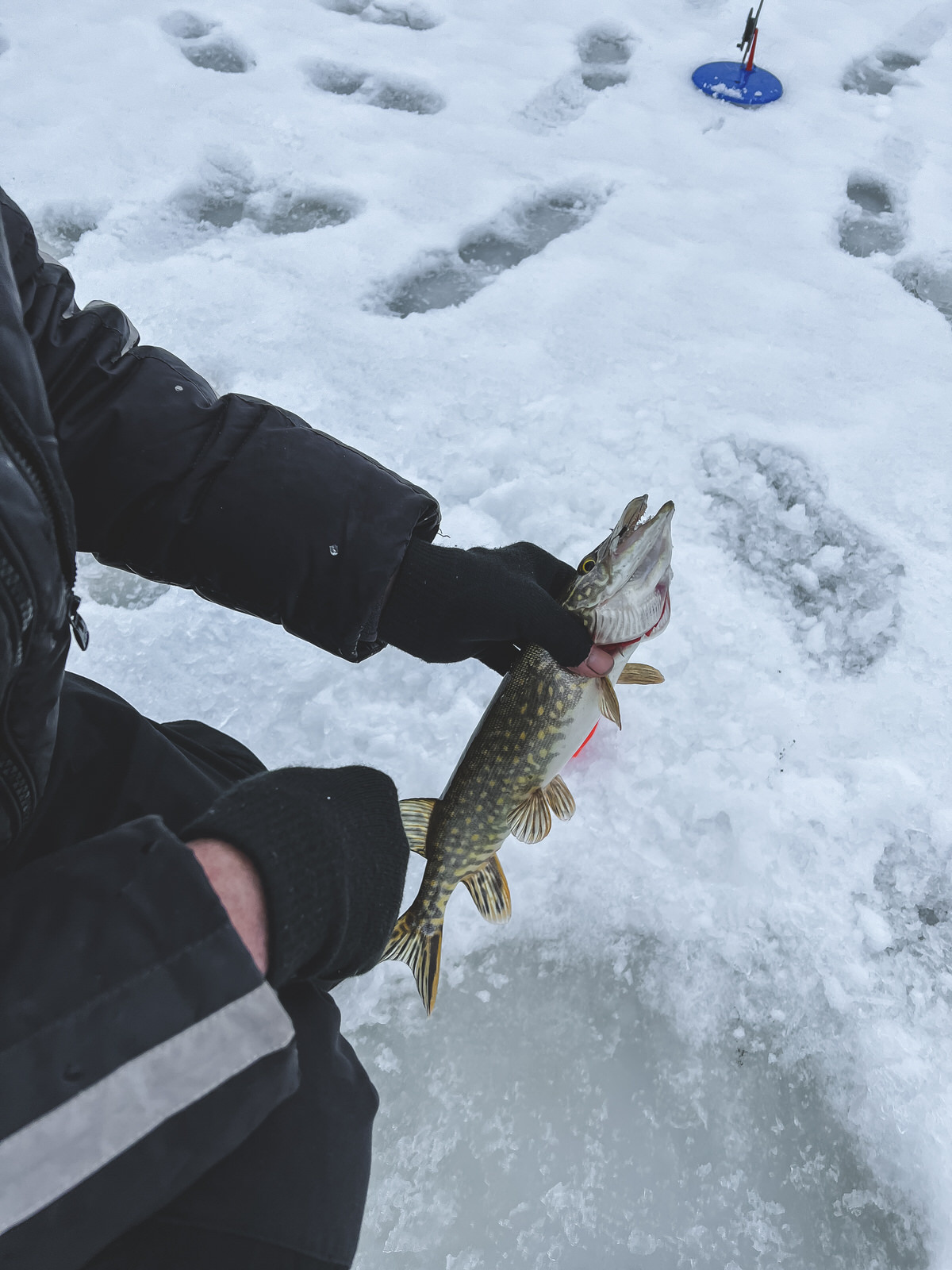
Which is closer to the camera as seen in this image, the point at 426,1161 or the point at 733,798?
the point at 426,1161

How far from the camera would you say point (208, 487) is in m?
1.00

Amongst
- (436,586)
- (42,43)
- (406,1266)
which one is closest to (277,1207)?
(406,1266)

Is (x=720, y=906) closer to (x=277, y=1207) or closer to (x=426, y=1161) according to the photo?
(x=426, y=1161)

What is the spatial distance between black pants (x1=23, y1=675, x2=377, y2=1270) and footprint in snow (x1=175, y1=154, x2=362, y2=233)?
1936 millimetres

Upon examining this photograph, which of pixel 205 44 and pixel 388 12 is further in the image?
pixel 388 12

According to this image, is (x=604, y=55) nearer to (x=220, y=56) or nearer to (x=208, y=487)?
(x=220, y=56)

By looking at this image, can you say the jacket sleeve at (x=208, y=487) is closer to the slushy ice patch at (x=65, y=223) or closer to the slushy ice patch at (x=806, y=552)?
the slushy ice patch at (x=806, y=552)

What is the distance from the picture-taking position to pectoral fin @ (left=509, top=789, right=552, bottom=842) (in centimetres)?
132

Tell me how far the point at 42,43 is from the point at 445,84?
1418 mm

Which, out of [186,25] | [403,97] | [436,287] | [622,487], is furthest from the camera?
[186,25]

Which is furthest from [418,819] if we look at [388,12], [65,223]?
[388,12]

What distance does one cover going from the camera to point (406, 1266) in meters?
1.11

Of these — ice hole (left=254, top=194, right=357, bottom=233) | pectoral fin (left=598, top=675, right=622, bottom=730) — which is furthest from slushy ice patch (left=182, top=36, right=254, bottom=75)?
pectoral fin (left=598, top=675, right=622, bottom=730)

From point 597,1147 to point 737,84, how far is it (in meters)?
3.26
